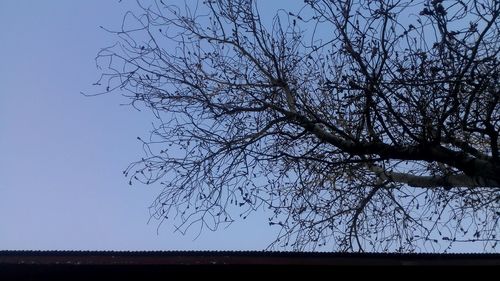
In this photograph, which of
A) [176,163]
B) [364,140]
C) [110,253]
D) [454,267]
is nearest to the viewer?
[110,253]

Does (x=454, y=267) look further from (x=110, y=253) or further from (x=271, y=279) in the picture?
(x=110, y=253)

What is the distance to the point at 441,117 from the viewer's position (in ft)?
21.8

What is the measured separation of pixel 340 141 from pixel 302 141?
39.7 inches

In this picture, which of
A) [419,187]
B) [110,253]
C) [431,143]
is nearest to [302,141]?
[419,187]

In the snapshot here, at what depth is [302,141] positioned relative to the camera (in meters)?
8.66

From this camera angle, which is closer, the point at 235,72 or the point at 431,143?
the point at 431,143

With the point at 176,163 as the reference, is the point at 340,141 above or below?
above

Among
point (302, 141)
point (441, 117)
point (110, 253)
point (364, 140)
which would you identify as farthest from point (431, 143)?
point (110, 253)

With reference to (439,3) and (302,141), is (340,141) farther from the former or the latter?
(439,3)

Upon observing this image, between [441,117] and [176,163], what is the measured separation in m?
3.59

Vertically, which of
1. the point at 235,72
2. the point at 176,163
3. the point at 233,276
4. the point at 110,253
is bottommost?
the point at 110,253

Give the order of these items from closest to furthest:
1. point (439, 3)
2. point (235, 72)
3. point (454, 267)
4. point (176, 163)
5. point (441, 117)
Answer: point (454, 267)
point (439, 3)
point (441, 117)
point (176, 163)
point (235, 72)

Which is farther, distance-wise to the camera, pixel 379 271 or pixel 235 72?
pixel 235 72

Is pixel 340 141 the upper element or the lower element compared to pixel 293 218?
upper
